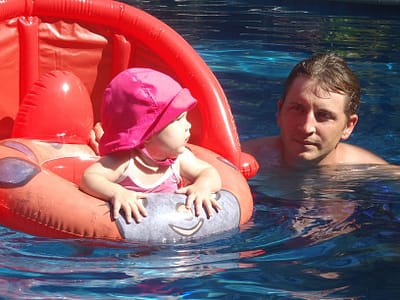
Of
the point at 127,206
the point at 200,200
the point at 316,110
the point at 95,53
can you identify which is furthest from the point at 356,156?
the point at 127,206

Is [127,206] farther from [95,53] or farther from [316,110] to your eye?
[95,53]

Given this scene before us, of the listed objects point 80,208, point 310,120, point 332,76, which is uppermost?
point 332,76

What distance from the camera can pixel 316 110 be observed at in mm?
4188

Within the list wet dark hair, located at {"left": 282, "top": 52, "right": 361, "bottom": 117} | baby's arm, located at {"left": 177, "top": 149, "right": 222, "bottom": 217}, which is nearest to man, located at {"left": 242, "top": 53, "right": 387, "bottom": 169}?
wet dark hair, located at {"left": 282, "top": 52, "right": 361, "bottom": 117}

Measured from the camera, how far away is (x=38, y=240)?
130 inches

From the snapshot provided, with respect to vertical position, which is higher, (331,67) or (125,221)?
(331,67)

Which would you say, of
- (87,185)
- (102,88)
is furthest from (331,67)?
(87,185)

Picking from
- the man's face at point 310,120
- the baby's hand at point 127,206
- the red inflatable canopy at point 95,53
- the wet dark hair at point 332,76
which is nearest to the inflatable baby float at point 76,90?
the red inflatable canopy at point 95,53

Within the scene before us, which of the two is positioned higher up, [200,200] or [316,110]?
[316,110]

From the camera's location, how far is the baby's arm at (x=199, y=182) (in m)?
3.34

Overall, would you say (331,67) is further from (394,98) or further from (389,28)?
(389,28)

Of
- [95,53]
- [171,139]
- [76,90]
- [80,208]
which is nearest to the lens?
[80,208]

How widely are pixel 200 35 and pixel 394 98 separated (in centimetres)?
232

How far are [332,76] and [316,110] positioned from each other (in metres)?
0.19
